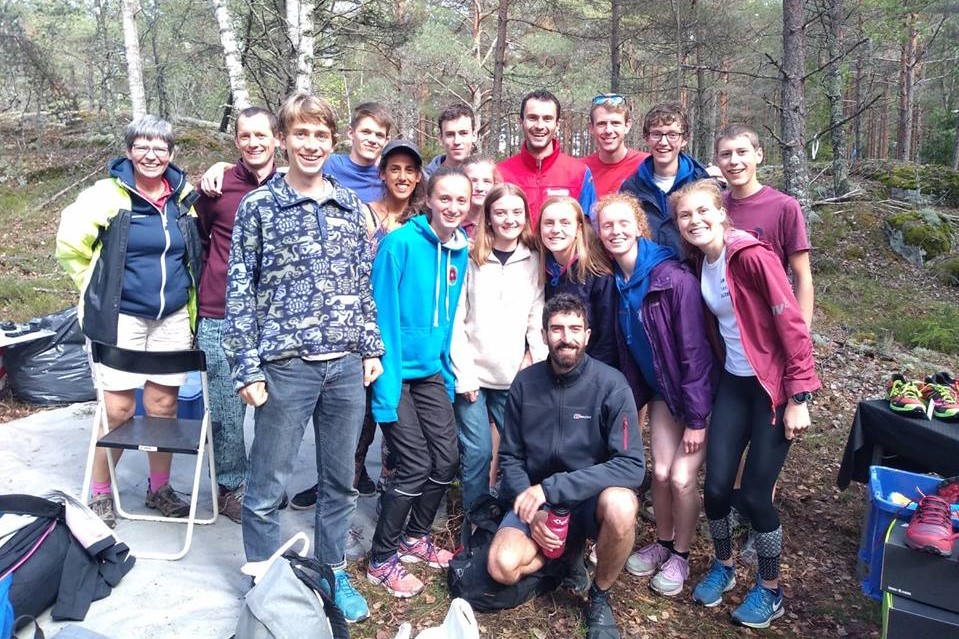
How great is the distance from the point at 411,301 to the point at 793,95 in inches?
215

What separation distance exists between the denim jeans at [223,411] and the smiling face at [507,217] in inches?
61.5

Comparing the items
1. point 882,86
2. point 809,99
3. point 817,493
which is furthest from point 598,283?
point 882,86

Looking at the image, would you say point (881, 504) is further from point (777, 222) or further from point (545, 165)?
point (545, 165)

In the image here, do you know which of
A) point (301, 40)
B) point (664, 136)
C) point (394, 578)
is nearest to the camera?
point (394, 578)

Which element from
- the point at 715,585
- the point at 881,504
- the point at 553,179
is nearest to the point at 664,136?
the point at 553,179

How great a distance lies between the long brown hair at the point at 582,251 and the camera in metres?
3.32

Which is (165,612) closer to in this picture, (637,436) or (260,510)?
(260,510)

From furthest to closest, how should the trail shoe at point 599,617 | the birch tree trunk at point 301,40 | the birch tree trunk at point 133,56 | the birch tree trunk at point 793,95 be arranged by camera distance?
the birch tree trunk at point 133,56, the birch tree trunk at point 301,40, the birch tree trunk at point 793,95, the trail shoe at point 599,617

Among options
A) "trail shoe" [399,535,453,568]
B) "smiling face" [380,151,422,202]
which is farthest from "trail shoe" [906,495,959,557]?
"smiling face" [380,151,422,202]

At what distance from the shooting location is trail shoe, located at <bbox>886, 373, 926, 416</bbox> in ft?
10.9

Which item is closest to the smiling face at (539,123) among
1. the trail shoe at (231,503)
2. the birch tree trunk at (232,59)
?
the trail shoe at (231,503)

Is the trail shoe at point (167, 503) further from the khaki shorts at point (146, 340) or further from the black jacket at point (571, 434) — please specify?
the black jacket at point (571, 434)

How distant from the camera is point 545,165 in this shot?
3.97 metres

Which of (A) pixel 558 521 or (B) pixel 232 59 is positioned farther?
(B) pixel 232 59
